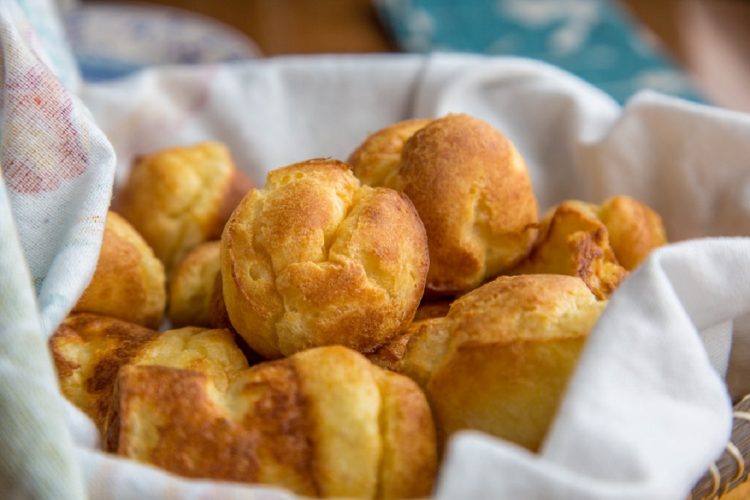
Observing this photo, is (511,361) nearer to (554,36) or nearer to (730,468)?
(730,468)

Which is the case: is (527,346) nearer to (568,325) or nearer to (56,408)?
(568,325)

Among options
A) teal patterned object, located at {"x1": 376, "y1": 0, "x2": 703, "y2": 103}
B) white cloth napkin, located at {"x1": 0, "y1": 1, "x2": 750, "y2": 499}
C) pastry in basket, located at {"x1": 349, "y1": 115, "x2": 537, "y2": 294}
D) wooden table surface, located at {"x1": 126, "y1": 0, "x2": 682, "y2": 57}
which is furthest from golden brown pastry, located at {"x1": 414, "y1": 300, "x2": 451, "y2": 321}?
wooden table surface, located at {"x1": 126, "y1": 0, "x2": 682, "y2": 57}

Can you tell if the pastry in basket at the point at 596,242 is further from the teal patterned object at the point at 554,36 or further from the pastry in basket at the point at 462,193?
the teal patterned object at the point at 554,36

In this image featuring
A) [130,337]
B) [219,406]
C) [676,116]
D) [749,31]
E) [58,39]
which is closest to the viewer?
[219,406]

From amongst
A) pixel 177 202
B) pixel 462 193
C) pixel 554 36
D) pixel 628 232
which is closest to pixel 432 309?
pixel 462 193

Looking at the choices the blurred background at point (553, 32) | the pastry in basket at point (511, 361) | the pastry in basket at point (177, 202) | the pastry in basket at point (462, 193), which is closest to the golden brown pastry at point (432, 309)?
the pastry in basket at point (462, 193)

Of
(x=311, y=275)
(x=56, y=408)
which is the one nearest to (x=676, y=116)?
(x=311, y=275)
